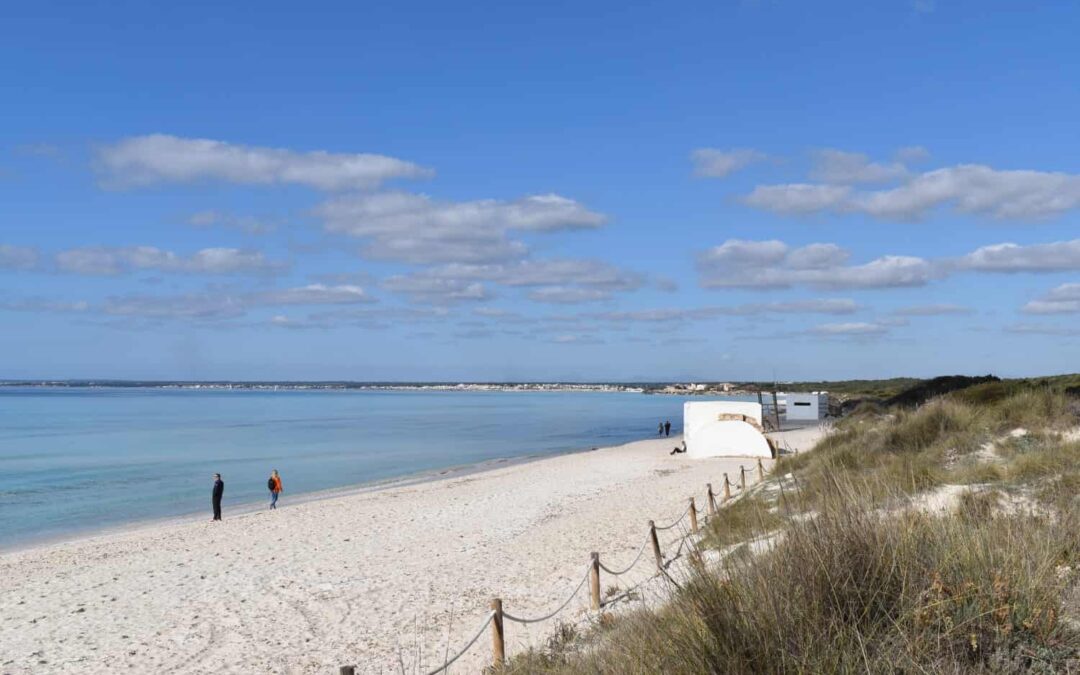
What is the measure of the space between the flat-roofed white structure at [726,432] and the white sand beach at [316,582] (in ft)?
27.5

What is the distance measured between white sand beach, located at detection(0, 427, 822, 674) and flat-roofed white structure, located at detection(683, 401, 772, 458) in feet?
27.5

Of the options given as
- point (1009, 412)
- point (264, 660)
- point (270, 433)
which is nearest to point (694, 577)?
point (264, 660)

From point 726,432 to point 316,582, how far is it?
22.0 m

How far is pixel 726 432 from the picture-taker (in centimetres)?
3173

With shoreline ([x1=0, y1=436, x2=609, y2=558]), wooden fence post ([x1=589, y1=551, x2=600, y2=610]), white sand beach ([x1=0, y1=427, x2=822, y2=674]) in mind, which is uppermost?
wooden fence post ([x1=589, y1=551, x2=600, y2=610])

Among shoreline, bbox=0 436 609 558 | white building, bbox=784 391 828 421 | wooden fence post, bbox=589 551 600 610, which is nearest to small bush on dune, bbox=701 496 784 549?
wooden fence post, bbox=589 551 600 610

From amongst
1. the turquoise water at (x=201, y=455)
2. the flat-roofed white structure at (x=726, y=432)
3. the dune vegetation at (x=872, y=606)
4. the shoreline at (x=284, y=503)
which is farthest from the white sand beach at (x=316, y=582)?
the flat-roofed white structure at (x=726, y=432)

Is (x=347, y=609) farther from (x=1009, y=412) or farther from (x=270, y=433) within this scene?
(x=270, y=433)

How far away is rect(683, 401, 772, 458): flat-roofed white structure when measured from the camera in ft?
102

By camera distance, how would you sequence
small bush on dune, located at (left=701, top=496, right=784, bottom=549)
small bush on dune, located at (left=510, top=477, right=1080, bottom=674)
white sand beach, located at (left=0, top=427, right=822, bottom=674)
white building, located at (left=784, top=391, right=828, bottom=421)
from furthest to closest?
1. white building, located at (left=784, top=391, right=828, bottom=421)
2. small bush on dune, located at (left=701, top=496, right=784, bottom=549)
3. white sand beach, located at (left=0, top=427, right=822, bottom=674)
4. small bush on dune, located at (left=510, top=477, right=1080, bottom=674)

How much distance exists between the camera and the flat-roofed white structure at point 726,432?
→ 102ft

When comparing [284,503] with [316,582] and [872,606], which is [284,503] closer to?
[316,582]

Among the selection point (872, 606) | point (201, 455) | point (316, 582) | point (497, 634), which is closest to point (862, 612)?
Result: point (872, 606)

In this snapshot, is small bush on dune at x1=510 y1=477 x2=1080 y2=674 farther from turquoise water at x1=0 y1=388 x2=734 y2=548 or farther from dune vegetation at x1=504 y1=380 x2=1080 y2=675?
turquoise water at x1=0 y1=388 x2=734 y2=548
